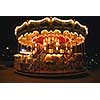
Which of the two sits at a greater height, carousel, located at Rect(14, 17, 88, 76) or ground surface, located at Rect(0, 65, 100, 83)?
carousel, located at Rect(14, 17, 88, 76)

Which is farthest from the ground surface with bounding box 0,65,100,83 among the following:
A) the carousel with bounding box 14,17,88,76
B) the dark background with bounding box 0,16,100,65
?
the dark background with bounding box 0,16,100,65

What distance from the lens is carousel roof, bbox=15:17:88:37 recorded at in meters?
3.97

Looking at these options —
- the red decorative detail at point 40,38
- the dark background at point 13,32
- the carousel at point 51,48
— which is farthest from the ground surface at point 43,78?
the red decorative detail at point 40,38

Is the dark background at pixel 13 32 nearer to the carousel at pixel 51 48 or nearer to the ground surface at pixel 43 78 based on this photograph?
the carousel at pixel 51 48

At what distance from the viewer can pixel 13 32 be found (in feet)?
13.1

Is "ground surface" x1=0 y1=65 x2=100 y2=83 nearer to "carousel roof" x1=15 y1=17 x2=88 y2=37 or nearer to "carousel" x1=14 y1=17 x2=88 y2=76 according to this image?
"carousel" x1=14 y1=17 x2=88 y2=76

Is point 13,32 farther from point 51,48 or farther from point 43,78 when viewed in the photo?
point 43,78

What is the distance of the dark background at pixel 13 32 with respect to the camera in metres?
3.93

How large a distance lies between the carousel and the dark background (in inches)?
2.8

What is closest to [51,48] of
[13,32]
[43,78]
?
[43,78]

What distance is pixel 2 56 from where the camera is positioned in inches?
156
